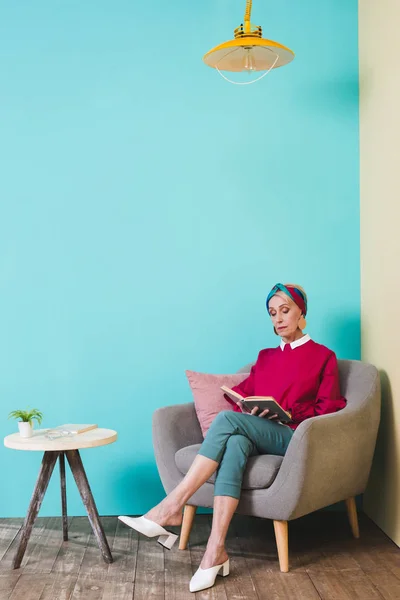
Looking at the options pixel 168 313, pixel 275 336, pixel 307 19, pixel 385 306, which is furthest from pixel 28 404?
pixel 307 19

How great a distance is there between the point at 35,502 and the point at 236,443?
90 centimetres

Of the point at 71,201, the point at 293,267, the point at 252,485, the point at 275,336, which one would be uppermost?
the point at 71,201

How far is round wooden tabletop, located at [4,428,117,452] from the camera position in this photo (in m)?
3.08

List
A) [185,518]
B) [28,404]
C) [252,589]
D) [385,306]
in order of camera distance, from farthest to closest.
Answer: [28,404], [385,306], [185,518], [252,589]

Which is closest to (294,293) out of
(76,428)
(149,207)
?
(149,207)

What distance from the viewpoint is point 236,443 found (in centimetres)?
304

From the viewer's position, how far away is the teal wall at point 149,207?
387 cm

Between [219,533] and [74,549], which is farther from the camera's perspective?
[74,549]

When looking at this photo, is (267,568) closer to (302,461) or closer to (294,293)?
(302,461)

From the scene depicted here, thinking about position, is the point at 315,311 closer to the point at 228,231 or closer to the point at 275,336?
the point at 275,336

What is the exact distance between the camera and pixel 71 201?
153 inches

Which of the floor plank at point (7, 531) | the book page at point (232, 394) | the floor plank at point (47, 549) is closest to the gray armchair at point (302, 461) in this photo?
the book page at point (232, 394)

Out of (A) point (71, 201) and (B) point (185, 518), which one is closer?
(B) point (185, 518)

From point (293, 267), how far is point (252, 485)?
1.32m
